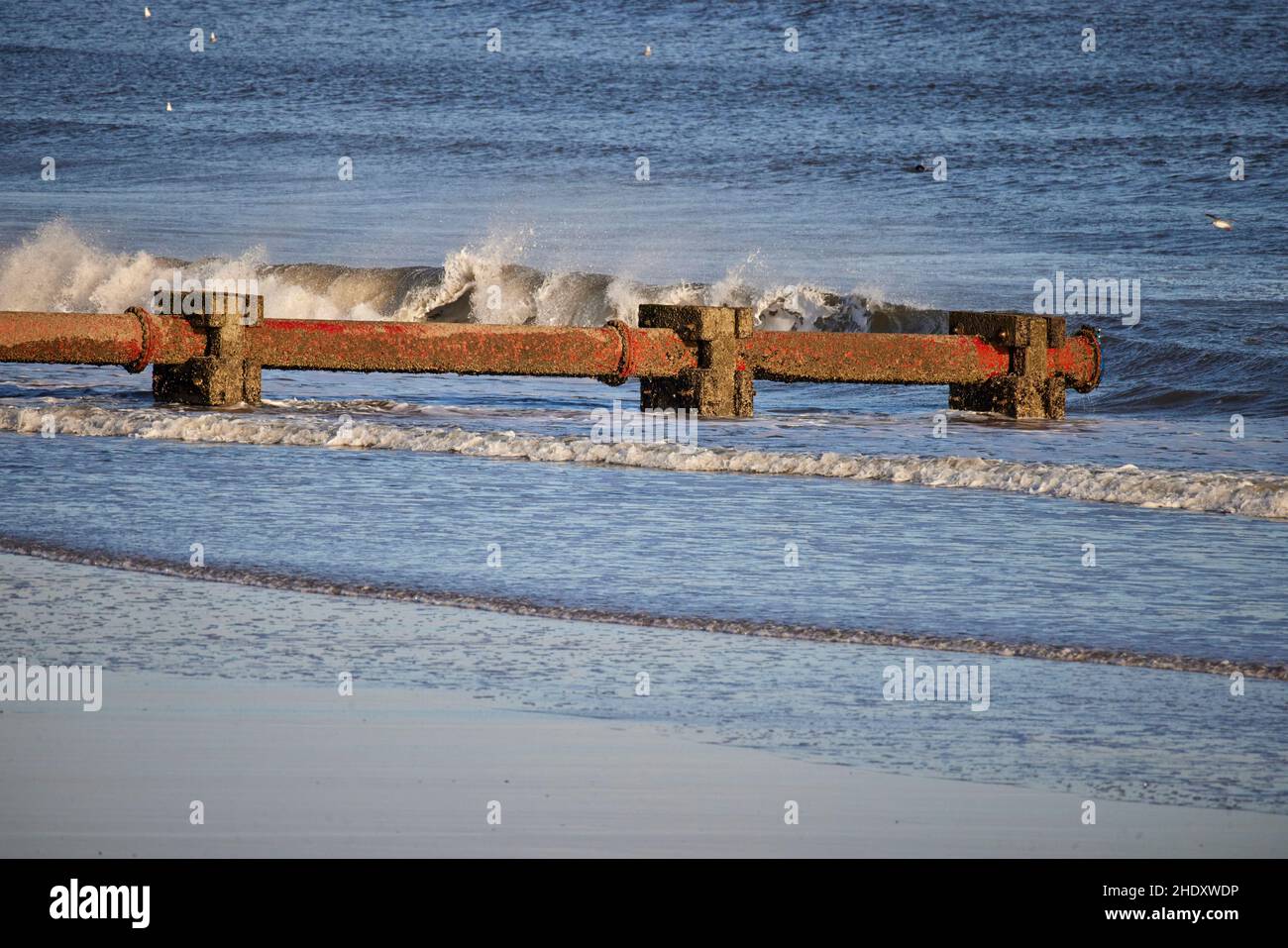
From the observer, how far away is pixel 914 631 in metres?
6.43

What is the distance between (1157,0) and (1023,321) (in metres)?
43.1

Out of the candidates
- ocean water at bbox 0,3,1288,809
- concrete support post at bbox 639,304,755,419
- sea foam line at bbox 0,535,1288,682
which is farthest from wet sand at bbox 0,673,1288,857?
concrete support post at bbox 639,304,755,419

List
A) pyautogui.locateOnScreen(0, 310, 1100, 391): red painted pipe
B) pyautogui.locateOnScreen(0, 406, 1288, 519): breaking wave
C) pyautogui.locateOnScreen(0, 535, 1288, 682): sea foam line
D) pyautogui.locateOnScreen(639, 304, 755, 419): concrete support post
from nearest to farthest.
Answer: pyautogui.locateOnScreen(0, 535, 1288, 682): sea foam line < pyautogui.locateOnScreen(0, 406, 1288, 519): breaking wave < pyautogui.locateOnScreen(0, 310, 1100, 391): red painted pipe < pyautogui.locateOnScreen(639, 304, 755, 419): concrete support post

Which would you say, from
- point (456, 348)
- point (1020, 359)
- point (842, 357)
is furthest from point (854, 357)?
point (456, 348)

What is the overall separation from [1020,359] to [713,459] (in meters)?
3.82

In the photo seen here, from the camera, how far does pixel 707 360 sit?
43.2ft

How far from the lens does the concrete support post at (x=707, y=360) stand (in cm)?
1306

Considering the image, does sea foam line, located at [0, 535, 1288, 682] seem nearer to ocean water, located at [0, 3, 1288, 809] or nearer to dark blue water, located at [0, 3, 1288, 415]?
ocean water, located at [0, 3, 1288, 809]

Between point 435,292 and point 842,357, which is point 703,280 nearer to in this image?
point 435,292

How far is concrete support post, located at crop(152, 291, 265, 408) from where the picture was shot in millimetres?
12750

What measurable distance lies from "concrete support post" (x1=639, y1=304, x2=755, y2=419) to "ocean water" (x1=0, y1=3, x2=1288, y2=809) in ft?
1.33

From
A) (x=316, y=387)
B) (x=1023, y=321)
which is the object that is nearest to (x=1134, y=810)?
(x=1023, y=321)

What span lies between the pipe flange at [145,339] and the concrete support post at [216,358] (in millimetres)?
218
